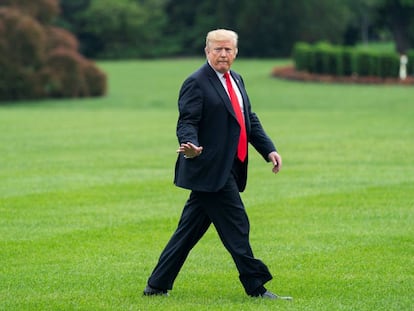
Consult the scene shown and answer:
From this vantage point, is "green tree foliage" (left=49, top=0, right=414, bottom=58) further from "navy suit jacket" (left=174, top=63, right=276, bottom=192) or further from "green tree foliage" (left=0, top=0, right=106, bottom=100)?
"navy suit jacket" (left=174, top=63, right=276, bottom=192)

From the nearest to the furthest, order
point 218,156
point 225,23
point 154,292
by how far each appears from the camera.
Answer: point 218,156, point 154,292, point 225,23

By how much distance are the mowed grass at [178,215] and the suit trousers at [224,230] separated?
0.21 meters

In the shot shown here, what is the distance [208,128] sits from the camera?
766 centimetres

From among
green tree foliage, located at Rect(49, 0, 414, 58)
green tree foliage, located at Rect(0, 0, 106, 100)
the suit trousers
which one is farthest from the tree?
the suit trousers

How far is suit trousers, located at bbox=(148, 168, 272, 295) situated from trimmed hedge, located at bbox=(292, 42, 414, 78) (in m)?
36.9

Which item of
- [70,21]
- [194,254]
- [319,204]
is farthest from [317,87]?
[70,21]

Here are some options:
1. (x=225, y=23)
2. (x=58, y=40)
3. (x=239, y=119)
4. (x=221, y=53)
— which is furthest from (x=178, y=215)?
(x=225, y=23)

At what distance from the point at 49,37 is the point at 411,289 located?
32945 mm

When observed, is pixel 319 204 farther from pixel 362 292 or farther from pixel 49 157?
pixel 49 157

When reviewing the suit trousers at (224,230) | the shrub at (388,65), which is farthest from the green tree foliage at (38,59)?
the suit trousers at (224,230)

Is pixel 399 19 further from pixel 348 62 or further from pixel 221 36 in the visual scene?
pixel 221 36

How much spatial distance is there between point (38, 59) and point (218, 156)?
31.6 metres

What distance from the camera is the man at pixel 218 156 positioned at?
24.8ft

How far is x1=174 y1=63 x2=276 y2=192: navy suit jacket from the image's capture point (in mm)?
7582
